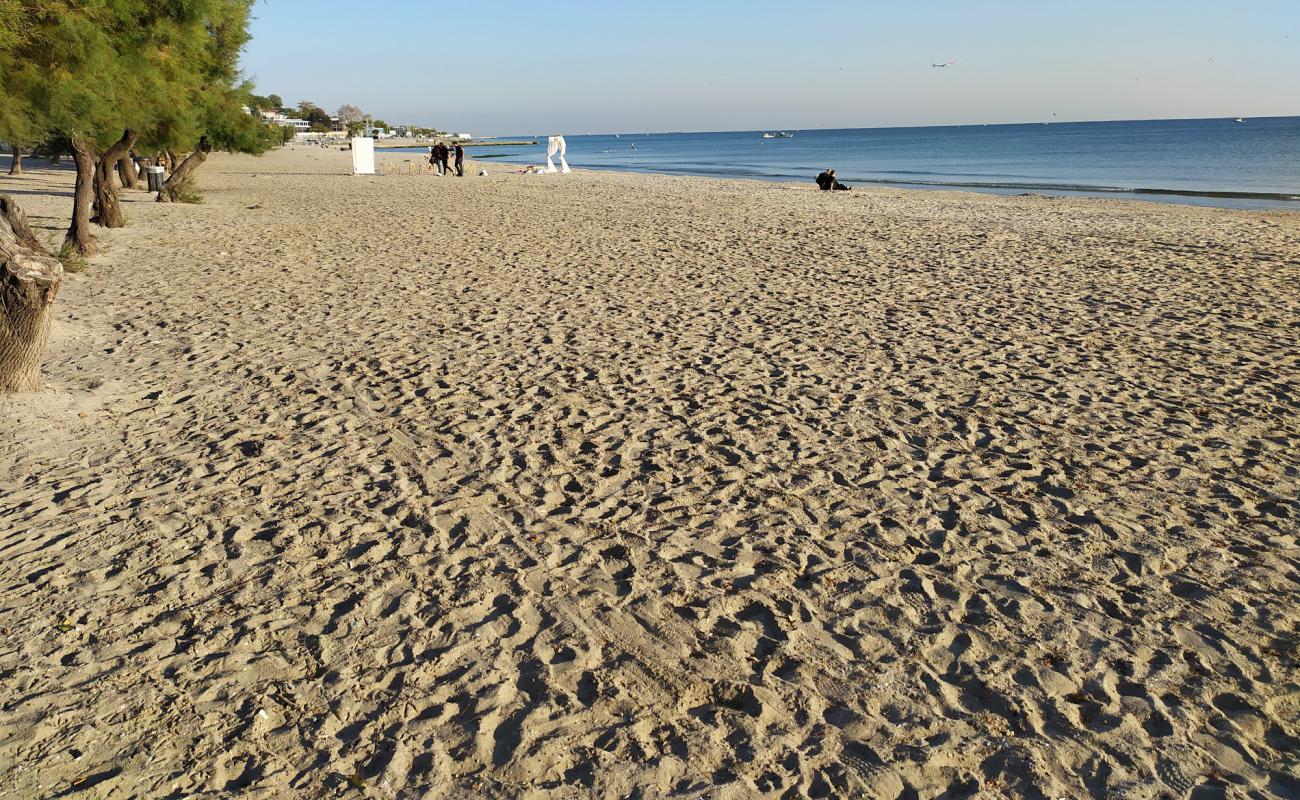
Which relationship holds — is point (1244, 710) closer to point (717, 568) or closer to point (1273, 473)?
point (717, 568)

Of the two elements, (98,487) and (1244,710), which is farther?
(98,487)

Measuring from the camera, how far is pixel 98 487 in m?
Result: 4.82

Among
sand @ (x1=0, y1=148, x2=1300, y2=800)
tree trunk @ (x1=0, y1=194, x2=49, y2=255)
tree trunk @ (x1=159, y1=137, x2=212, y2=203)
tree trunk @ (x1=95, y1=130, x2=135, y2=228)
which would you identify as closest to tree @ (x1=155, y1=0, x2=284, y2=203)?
tree trunk @ (x1=159, y1=137, x2=212, y2=203)

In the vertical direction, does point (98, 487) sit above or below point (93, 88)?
below

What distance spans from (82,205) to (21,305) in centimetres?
804

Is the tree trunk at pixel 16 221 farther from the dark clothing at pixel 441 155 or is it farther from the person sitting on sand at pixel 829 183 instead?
the dark clothing at pixel 441 155

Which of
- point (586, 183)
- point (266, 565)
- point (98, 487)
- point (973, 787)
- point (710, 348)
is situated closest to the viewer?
point (973, 787)

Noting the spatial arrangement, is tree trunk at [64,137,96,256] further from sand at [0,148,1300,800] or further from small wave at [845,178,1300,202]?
small wave at [845,178,1300,202]

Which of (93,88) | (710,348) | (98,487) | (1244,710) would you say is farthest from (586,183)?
(1244,710)

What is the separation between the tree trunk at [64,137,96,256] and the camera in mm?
12219

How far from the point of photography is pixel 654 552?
4188 mm

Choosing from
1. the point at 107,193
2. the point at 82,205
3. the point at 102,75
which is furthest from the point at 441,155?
the point at 102,75

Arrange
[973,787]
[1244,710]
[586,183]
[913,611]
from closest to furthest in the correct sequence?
[973,787], [1244,710], [913,611], [586,183]

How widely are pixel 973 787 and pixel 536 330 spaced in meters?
6.32
